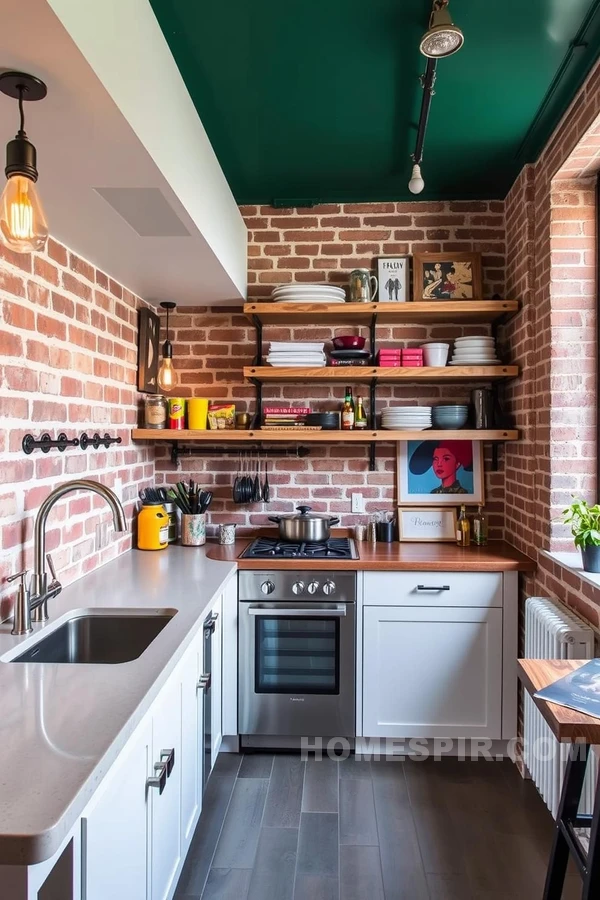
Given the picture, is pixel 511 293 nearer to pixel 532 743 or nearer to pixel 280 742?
pixel 532 743

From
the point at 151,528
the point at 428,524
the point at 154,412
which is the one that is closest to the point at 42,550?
the point at 151,528

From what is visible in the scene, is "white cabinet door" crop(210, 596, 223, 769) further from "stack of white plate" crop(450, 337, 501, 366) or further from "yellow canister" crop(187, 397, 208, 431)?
"stack of white plate" crop(450, 337, 501, 366)

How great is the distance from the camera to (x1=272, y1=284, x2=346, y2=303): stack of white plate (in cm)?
255

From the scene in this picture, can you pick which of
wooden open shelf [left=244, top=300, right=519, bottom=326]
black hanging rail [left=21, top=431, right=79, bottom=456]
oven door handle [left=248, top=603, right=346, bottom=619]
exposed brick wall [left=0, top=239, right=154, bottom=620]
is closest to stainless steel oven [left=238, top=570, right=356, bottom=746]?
oven door handle [left=248, top=603, right=346, bottom=619]

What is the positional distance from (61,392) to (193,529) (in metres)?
0.97

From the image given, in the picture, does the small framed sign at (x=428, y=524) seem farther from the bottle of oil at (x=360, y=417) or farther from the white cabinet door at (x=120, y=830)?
the white cabinet door at (x=120, y=830)

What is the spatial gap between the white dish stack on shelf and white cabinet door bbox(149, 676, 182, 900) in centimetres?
148

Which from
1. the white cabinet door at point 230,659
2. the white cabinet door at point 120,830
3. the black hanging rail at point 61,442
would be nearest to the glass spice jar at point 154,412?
the black hanging rail at point 61,442

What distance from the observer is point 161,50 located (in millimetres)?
1452

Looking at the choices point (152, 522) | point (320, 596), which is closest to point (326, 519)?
point (320, 596)

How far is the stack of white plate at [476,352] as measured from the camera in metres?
2.55

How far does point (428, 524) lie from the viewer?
9.06 ft

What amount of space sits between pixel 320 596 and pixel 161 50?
1.89m

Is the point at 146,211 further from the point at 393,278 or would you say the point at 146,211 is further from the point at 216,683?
the point at 216,683
